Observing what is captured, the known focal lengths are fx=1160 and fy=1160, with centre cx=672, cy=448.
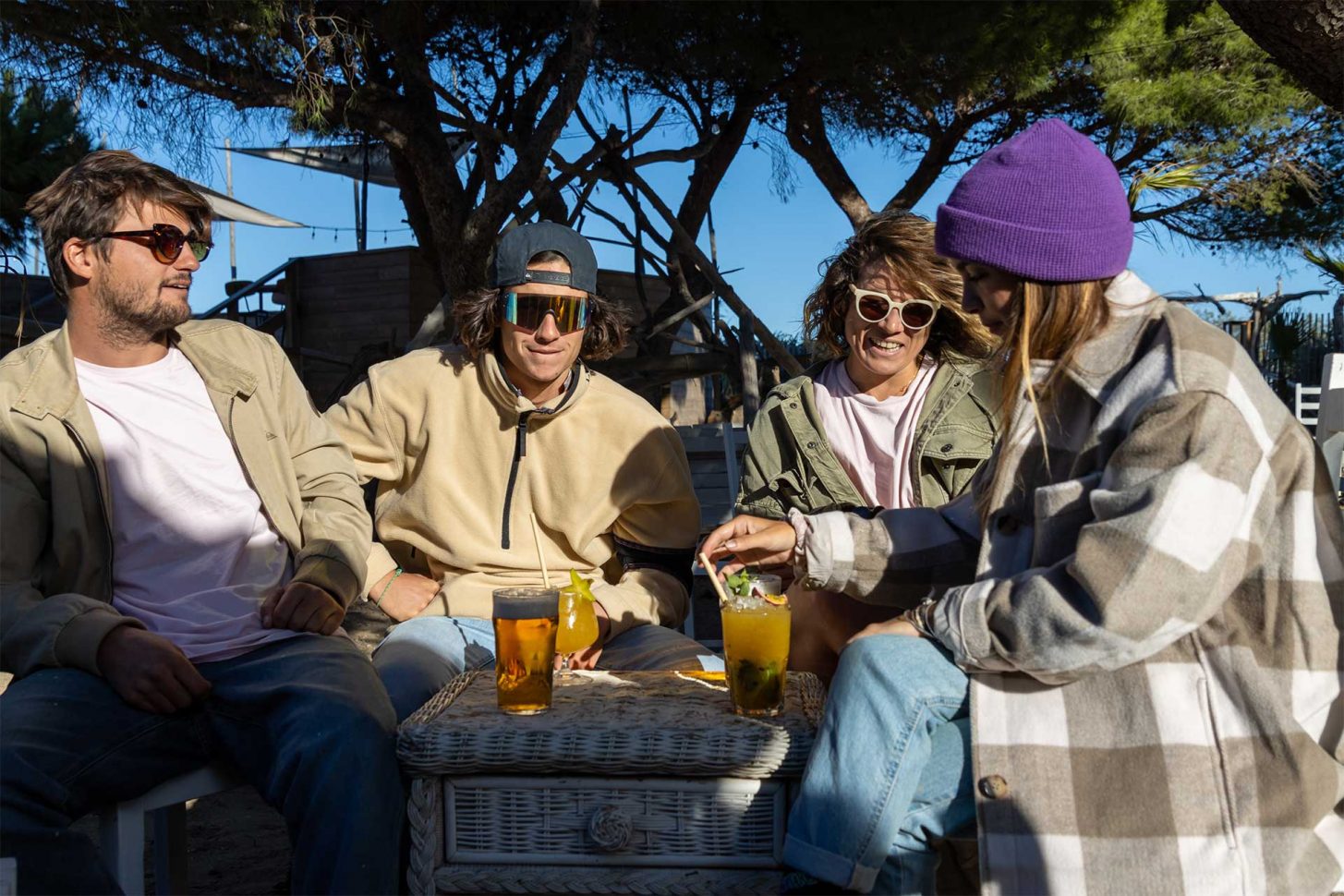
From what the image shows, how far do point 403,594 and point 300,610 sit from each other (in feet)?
1.41

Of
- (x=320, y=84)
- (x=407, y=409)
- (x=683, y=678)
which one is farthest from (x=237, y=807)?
(x=320, y=84)

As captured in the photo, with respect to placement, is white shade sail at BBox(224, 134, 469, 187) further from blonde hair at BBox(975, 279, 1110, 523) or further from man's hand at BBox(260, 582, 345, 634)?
blonde hair at BBox(975, 279, 1110, 523)

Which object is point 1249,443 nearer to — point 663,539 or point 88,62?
point 663,539

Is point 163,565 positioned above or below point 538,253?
below

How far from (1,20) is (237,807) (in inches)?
168

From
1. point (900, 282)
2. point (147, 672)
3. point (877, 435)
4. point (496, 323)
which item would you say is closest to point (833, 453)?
point (877, 435)

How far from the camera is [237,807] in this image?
3754 millimetres

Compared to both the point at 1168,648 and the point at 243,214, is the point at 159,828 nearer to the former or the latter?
the point at 1168,648

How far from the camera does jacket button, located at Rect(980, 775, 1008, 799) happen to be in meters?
1.77

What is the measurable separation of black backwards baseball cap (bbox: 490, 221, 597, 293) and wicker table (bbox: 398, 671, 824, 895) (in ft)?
4.21

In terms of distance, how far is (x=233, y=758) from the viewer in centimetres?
231

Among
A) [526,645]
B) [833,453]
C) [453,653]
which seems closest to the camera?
[526,645]

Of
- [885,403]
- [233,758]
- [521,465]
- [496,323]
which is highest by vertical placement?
[496,323]

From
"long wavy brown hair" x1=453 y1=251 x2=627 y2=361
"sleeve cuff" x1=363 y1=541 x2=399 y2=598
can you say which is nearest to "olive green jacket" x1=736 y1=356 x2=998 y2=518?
"long wavy brown hair" x1=453 y1=251 x2=627 y2=361
